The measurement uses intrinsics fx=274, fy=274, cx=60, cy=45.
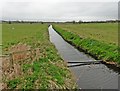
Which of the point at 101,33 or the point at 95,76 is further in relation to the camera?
the point at 101,33

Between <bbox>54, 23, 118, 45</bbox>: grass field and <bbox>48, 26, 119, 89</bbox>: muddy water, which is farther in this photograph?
<bbox>54, 23, 118, 45</bbox>: grass field

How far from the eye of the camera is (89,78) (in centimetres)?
1855

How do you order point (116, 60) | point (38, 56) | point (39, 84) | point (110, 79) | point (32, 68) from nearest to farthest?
point (39, 84)
point (32, 68)
point (110, 79)
point (38, 56)
point (116, 60)

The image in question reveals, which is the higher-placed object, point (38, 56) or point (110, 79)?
point (38, 56)

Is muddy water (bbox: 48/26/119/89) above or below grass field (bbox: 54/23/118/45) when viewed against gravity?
below

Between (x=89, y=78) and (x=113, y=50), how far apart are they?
28.7 feet

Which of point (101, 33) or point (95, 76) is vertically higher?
point (101, 33)

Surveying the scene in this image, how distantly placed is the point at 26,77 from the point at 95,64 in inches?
428

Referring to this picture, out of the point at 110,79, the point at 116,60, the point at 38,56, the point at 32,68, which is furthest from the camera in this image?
the point at 116,60

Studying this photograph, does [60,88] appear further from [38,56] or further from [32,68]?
[38,56]

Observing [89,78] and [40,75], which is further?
[89,78]

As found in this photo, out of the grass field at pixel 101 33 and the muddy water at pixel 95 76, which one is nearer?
the muddy water at pixel 95 76

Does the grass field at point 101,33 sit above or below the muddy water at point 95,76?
above

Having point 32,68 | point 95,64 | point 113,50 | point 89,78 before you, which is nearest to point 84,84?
point 89,78
